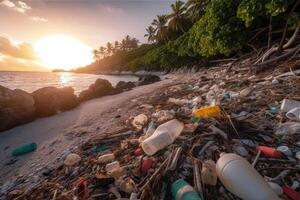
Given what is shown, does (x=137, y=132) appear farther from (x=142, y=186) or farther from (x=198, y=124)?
(x=142, y=186)

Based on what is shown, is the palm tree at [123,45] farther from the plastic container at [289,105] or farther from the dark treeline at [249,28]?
the plastic container at [289,105]

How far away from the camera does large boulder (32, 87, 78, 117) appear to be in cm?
816

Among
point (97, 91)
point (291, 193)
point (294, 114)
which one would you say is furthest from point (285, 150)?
point (97, 91)

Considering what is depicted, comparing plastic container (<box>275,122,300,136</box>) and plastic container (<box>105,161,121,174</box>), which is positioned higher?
plastic container (<box>275,122,300,136</box>)

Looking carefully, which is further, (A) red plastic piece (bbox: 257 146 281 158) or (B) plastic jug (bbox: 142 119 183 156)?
(B) plastic jug (bbox: 142 119 183 156)

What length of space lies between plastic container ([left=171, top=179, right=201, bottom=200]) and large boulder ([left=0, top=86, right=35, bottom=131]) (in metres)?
7.14

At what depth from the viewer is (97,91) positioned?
1246 cm

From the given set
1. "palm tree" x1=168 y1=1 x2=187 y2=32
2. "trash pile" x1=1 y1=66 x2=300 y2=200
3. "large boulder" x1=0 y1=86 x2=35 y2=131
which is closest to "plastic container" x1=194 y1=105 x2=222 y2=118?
"trash pile" x1=1 y1=66 x2=300 y2=200

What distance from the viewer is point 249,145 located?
2.53 m

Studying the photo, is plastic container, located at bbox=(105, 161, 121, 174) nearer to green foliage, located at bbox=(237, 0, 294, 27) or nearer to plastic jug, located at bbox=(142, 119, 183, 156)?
plastic jug, located at bbox=(142, 119, 183, 156)

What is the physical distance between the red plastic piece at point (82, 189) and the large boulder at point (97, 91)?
30.7 feet

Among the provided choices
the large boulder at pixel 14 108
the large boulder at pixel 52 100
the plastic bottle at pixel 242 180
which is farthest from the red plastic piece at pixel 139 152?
the large boulder at pixel 52 100

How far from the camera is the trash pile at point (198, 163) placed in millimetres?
1826

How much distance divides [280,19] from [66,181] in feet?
40.6
